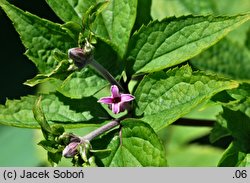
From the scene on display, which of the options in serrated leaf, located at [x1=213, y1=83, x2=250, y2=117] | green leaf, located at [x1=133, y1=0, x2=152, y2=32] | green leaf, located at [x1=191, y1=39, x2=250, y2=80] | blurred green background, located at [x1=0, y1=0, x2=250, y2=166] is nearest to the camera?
serrated leaf, located at [x1=213, y1=83, x2=250, y2=117]

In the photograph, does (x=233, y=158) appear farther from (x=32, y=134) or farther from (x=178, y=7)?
(x=32, y=134)

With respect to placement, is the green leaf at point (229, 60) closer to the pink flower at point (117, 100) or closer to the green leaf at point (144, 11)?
the green leaf at point (144, 11)

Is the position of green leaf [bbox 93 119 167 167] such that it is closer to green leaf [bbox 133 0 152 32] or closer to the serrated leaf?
the serrated leaf

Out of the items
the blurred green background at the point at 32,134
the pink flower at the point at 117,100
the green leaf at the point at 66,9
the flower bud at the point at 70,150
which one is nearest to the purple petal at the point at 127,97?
the pink flower at the point at 117,100

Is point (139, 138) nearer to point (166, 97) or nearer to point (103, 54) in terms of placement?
point (166, 97)

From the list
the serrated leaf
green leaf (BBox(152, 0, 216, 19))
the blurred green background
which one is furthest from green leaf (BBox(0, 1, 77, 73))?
the blurred green background

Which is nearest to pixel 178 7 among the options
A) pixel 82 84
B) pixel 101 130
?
pixel 82 84

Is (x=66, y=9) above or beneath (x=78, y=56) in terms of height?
above

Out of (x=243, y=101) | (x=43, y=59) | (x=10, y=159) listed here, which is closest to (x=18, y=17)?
(x=43, y=59)
